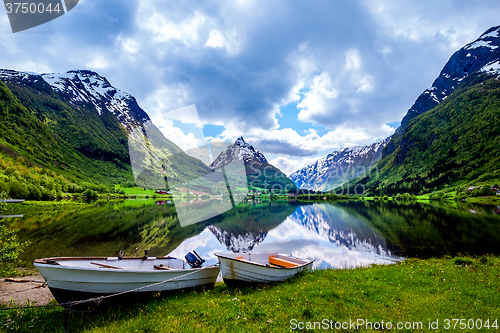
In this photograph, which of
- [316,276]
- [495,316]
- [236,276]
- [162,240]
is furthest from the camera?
[162,240]

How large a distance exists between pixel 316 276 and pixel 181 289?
931 cm

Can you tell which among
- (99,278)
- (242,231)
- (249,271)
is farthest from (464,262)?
(242,231)

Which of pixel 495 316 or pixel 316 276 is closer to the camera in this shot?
pixel 495 316

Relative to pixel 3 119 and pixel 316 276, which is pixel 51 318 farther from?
pixel 3 119

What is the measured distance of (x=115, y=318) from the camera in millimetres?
10945

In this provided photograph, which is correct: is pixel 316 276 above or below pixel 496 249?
above

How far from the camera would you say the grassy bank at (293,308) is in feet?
29.8

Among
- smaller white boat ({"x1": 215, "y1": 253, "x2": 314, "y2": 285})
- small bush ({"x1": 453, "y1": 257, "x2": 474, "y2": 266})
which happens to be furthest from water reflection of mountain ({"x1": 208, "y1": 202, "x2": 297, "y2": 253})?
small bush ({"x1": 453, "y1": 257, "x2": 474, "y2": 266})

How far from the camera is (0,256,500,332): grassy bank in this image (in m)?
9.09

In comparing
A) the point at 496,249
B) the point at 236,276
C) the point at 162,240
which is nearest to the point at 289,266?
the point at 236,276

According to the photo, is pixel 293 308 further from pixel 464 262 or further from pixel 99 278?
pixel 464 262

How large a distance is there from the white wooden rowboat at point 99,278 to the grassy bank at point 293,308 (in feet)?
2.56

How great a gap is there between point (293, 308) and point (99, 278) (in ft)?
31.2

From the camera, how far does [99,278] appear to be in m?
11.2
